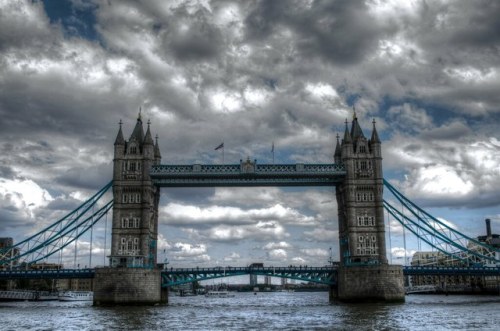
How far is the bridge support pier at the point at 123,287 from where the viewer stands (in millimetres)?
86750

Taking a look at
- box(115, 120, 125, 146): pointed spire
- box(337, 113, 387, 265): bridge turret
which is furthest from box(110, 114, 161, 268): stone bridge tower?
box(337, 113, 387, 265): bridge turret

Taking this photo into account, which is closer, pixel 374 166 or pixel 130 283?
pixel 130 283

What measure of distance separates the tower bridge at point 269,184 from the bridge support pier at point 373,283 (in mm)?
150

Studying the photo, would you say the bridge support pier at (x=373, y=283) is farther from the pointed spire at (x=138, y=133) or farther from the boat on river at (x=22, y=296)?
the boat on river at (x=22, y=296)

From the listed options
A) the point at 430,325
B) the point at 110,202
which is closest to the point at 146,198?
the point at 110,202

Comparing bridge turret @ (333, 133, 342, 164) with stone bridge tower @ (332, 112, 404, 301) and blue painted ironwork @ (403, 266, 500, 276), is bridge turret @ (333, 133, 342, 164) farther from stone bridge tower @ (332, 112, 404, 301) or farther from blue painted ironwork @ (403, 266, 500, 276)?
blue painted ironwork @ (403, 266, 500, 276)

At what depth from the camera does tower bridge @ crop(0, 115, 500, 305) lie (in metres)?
90.6

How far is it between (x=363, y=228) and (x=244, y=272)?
20999 mm

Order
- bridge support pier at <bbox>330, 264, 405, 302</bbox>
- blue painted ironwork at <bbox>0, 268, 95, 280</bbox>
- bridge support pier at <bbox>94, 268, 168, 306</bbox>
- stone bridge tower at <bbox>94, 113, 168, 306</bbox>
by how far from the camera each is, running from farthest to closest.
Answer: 1. blue painted ironwork at <bbox>0, 268, 95, 280</bbox>
2. bridge support pier at <bbox>330, 264, 405, 302</bbox>
3. stone bridge tower at <bbox>94, 113, 168, 306</bbox>
4. bridge support pier at <bbox>94, 268, 168, 306</bbox>

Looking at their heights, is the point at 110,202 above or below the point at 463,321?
above

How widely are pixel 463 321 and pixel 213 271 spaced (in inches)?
1939

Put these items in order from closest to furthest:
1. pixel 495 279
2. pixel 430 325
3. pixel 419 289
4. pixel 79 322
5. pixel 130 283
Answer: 1. pixel 430 325
2. pixel 79 322
3. pixel 130 283
4. pixel 495 279
5. pixel 419 289

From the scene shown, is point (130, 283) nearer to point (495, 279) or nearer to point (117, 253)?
point (117, 253)

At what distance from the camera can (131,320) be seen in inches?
2363
